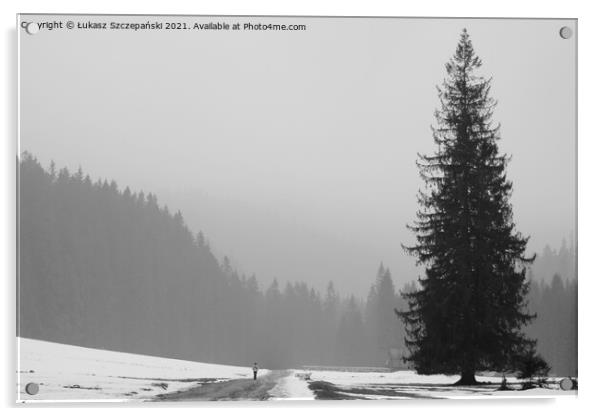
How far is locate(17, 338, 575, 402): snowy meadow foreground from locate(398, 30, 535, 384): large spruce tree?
1.16 feet

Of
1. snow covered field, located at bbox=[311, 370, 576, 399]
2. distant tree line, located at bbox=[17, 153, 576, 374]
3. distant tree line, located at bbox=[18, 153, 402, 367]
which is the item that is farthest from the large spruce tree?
distant tree line, located at bbox=[18, 153, 402, 367]

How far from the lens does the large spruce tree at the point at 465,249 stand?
8906 mm

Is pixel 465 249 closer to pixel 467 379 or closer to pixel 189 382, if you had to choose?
pixel 467 379

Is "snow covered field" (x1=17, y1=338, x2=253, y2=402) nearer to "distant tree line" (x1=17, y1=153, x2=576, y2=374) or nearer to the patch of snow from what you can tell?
"distant tree line" (x1=17, y1=153, x2=576, y2=374)

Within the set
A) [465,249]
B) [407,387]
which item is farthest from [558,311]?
[407,387]

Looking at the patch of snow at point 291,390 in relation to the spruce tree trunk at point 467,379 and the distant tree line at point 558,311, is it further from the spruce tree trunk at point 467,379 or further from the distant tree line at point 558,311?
the distant tree line at point 558,311

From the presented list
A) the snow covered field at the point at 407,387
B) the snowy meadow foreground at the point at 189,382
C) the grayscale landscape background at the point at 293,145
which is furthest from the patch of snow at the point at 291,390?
the grayscale landscape background at the point at 293,145

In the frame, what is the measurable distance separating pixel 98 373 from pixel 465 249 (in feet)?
14.8

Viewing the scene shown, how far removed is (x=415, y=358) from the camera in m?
8.93

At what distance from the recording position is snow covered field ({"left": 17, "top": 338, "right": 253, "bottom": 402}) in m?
8.32

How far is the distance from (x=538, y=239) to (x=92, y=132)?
5.35 metres

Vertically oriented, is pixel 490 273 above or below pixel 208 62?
below

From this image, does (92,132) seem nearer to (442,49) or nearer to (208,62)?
(208,62)
